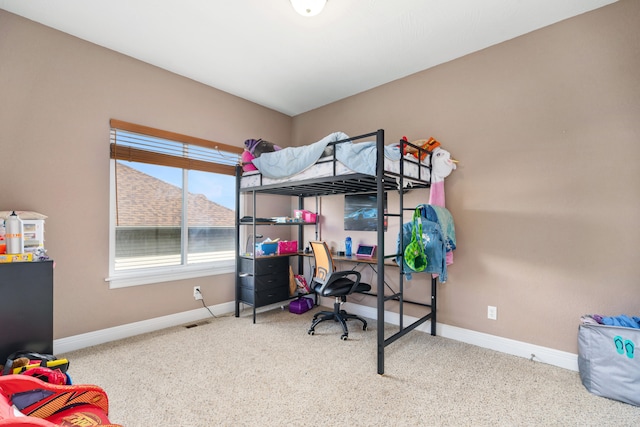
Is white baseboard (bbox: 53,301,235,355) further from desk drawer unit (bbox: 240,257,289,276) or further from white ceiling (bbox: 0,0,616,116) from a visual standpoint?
white ceiling (bbox: 0,0,616,116)

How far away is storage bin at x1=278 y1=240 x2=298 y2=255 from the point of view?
3696mm

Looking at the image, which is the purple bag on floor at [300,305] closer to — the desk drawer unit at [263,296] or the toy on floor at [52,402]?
the desk drawer unit at [263,296]

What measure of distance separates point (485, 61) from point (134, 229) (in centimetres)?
373

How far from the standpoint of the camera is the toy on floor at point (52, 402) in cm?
109

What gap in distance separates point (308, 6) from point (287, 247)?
258 cm

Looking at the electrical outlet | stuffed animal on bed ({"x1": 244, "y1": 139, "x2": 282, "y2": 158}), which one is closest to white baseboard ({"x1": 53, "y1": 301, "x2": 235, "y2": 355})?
stuffed animal on bed ({"x1": 244, "y1": 139, "x2": 282, "y2": 158})

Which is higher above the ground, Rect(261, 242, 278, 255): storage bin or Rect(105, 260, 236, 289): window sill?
Rect(261, 242, 278, 255): storage bin

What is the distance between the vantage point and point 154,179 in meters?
3.07

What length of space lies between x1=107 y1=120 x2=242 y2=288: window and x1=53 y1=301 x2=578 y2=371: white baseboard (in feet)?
1.39

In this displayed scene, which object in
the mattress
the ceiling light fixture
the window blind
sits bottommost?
the mattress

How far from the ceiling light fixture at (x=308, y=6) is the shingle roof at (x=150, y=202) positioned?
7.09ft

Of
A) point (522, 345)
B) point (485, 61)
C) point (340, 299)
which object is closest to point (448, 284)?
point (522, 345)

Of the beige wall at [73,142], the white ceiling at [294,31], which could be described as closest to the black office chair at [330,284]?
the beige wall at [73,142]

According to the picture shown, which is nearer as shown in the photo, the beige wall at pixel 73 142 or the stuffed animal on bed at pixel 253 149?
the beige wall at pixel 73 142
